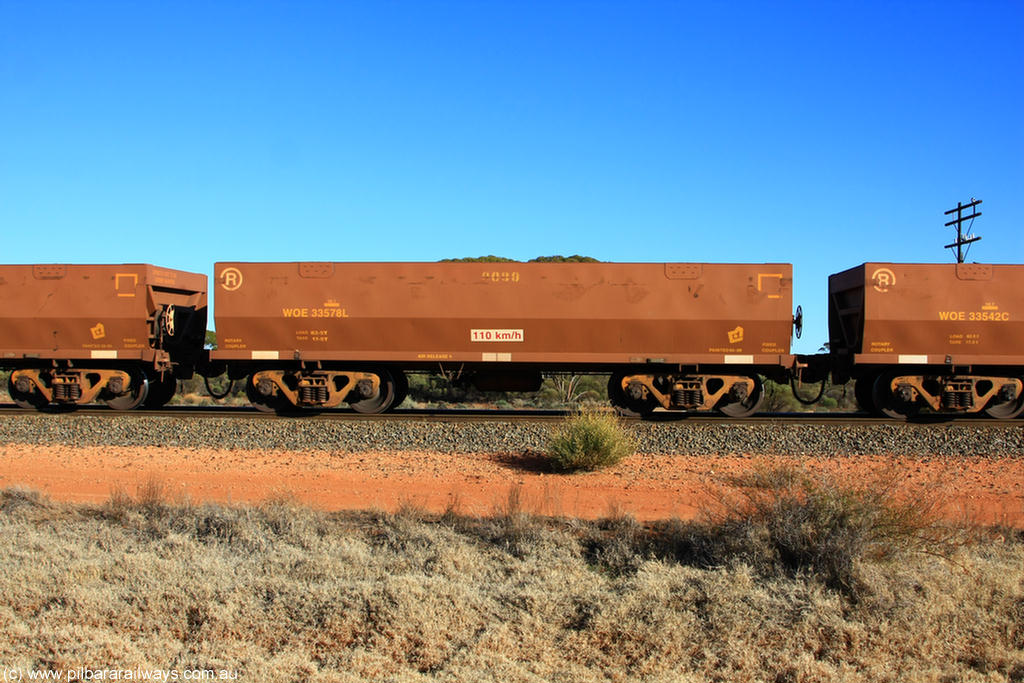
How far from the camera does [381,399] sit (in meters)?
15.2

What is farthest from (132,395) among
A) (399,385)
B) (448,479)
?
(448,479)

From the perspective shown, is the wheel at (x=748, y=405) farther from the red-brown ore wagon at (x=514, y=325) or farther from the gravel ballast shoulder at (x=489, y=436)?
the gravel ballast shoulder at (x=489, y=436)

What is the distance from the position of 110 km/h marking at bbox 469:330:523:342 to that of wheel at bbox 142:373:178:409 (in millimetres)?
7018

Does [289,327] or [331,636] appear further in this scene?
[289,327]

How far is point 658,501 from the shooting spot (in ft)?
28.8

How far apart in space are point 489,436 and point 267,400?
559cm

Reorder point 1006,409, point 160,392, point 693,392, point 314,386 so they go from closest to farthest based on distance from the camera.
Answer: point 693,392 → point 1006,409 → point 314,386 → point 160,392

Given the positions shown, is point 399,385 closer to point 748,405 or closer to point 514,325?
point 514,325

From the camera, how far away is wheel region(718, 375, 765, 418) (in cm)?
1468

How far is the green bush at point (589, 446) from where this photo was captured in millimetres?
10352

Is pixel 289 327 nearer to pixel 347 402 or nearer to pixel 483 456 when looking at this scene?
pixel 347 402

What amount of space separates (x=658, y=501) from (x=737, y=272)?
280 inches

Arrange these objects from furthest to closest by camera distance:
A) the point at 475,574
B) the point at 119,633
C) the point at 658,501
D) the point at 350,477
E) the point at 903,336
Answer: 1. the point at 903,336
2. the point at 350,477
3. the point at 658,501
4. the point at 475,574
5. the point at 119,633

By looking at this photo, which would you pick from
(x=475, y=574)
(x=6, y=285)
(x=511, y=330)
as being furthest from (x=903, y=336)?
(x=6, y=285)
